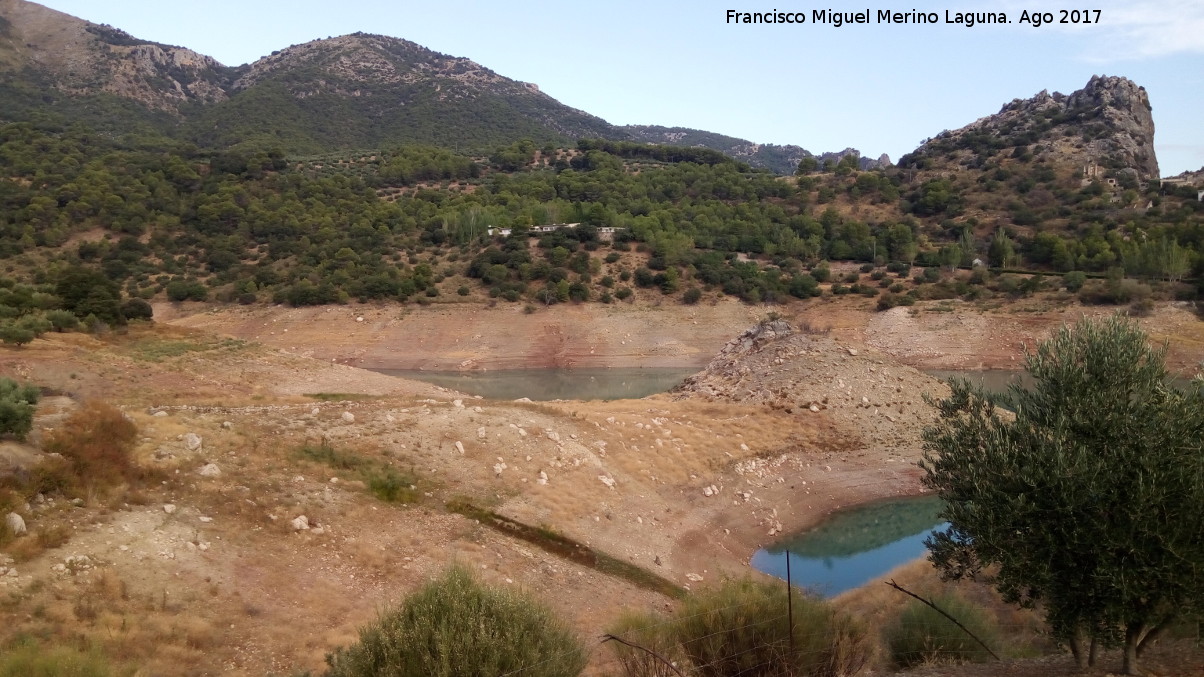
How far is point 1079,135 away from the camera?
85.4m

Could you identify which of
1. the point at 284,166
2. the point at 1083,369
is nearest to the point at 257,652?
the point at 1083,369

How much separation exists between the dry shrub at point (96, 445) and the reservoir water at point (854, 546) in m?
13.4

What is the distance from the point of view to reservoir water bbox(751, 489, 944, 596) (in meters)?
16.9

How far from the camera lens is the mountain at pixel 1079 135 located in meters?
81.2

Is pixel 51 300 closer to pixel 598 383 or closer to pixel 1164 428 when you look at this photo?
pixel 598 383

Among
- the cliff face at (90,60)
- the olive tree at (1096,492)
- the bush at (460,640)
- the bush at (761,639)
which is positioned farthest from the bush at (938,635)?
the cliff face at (90,60)

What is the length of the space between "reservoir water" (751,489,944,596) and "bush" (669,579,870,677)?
18.9ft

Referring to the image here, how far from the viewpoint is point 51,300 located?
97.0ft

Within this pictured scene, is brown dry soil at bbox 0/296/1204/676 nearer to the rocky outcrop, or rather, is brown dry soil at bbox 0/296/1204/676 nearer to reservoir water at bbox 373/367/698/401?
the rocky outcrop

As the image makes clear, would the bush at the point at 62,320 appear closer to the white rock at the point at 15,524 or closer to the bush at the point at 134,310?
the bush at the point at 134,310

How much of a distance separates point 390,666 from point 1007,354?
5164cm

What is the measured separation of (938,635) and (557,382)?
35.3 metres

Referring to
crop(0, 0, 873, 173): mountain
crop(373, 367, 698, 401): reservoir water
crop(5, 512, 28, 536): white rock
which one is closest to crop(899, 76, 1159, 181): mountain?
crop(373, 367, 698, 401): reservoir water

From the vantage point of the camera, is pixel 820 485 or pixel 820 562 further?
pixel 820 485
